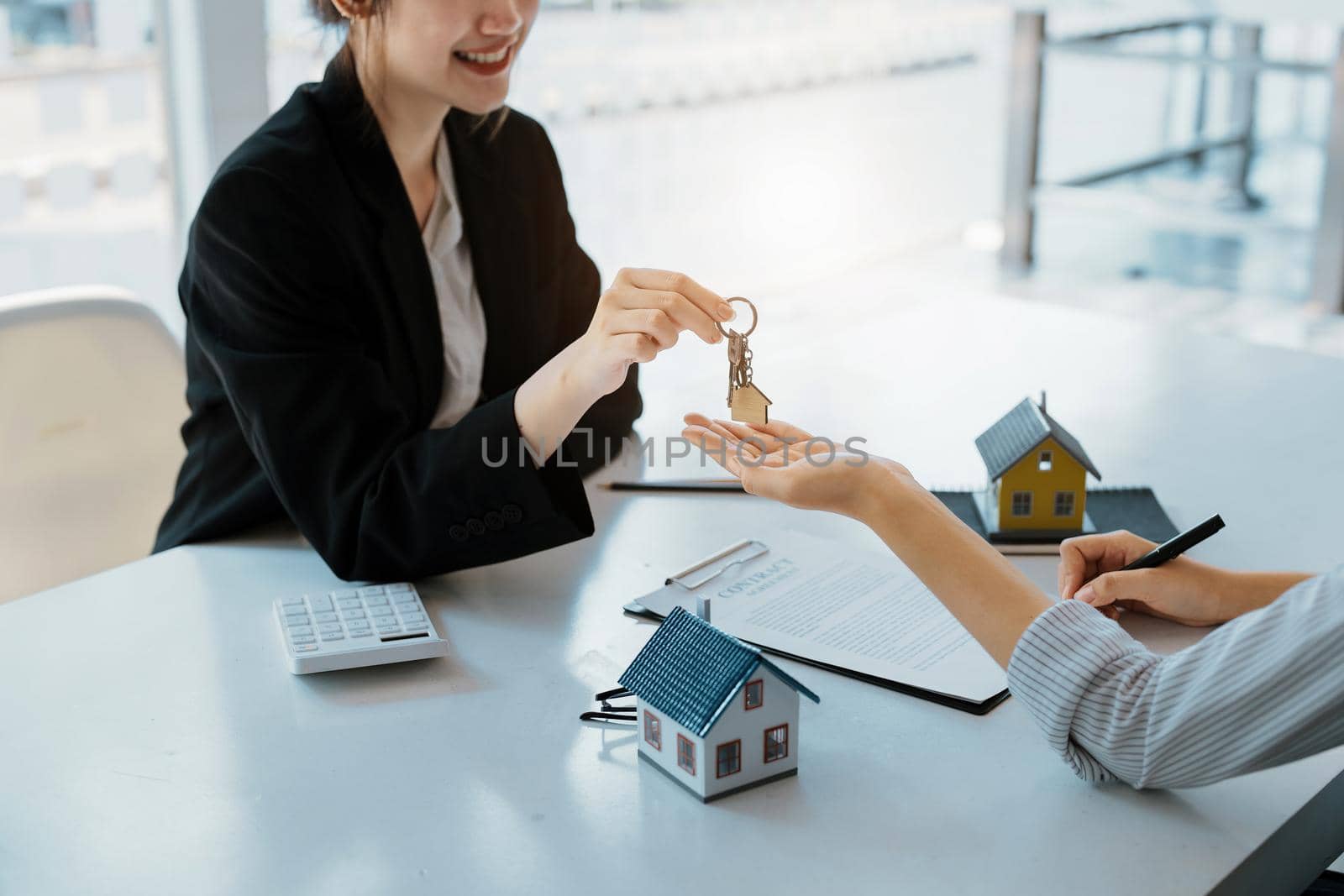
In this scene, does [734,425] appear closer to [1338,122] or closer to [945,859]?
[945,859]

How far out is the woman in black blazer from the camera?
1276 millimetres

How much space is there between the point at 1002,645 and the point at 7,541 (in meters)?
1.20

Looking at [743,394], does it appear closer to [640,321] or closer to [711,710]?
[640,321]

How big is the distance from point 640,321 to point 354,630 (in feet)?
1.17

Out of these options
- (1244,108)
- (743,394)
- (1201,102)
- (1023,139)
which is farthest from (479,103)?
(1244,108)

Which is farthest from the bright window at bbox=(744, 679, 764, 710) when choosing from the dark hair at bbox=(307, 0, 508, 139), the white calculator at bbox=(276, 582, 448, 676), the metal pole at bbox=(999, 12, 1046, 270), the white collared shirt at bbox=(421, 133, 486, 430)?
the metal pole at bbox=(999, 12, 1046, 270)

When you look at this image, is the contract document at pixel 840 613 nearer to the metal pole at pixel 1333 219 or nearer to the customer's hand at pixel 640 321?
the customer's hand at pixel 640 321

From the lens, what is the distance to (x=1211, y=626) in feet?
3.92

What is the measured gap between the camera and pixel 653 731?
1.00m

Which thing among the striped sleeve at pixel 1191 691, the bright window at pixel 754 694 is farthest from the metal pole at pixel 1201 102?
the bright window at pixel 754 694

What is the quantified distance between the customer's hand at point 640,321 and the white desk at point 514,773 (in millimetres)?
220

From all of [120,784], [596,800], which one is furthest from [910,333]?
[120,784]

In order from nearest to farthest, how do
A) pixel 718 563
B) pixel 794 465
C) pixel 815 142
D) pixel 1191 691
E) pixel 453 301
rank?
1. pixel 1191 691
2. pixel 794 465
3. pixel 718 563
4. pixel 453 301
5. pixel 815 142

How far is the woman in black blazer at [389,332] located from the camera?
4.19ft
